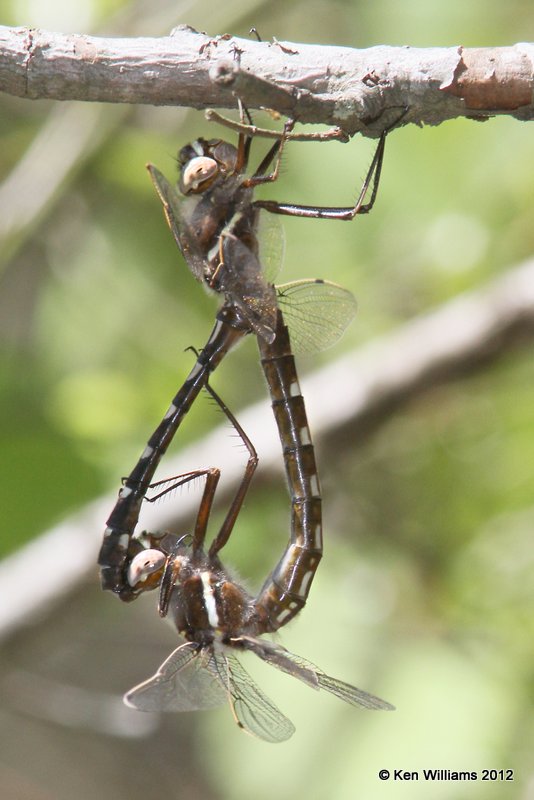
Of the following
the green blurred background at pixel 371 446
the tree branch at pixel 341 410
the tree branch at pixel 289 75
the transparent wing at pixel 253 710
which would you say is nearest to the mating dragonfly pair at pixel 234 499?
the transparent wing at pixel 253 710

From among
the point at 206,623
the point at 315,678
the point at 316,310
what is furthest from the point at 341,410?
the point at 315,678

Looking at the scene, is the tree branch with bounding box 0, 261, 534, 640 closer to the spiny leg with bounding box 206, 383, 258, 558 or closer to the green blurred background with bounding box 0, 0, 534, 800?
the green blurred background with bounding box 0, 0, 534, 800

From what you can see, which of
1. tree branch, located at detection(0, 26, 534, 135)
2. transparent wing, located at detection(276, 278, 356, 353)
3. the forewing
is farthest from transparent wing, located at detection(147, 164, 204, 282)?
tree branch, located at detection(0, 26, 534, 135)

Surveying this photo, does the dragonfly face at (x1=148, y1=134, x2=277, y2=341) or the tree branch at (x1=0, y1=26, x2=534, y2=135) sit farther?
the dragonfly face at (x1=148, y1=134, x2=277, y2=341)

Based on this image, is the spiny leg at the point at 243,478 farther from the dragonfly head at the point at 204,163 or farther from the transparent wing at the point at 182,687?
the dragonfly head at the point at 204,163

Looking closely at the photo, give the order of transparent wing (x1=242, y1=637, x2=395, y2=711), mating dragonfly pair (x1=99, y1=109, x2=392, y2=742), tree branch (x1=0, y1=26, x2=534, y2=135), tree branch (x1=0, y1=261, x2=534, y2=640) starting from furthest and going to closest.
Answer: tree branch (x1=0, y1=261, x2=534, y2=640) → mating dragonfly pair (x1=99, y1=109, x2=392, y2=742) → transparent wing (x1=242, y1=637, x2=395, y2=711) → tree branch (x1=0, y1=26, x2=534, y2=135)

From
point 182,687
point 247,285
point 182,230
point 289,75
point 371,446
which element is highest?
point 371,446

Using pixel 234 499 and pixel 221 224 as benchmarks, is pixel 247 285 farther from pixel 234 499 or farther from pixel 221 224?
pixel 234 499
